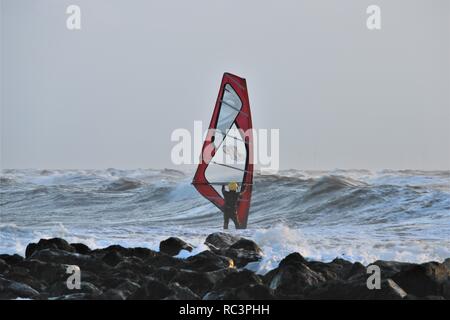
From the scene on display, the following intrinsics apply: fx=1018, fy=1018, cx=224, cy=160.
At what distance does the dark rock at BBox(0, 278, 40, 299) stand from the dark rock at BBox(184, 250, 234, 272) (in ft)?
6.51

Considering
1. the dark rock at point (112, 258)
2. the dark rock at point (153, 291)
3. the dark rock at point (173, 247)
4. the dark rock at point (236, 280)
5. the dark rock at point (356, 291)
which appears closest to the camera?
the dark rock at point (356, 291)

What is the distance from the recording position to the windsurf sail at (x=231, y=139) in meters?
18.0

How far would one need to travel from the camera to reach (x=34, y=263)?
1194cm

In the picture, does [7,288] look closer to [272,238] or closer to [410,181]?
[272,238]

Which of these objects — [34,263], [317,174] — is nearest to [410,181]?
[317,174]

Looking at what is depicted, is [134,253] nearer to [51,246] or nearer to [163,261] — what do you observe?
[163,261]

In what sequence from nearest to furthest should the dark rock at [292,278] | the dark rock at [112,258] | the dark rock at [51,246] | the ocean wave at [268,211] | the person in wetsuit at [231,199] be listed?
the dark rock at [292,278] → the dark rock at [112,258] → the dark rock at [51,246] → the ocean wave at [268,211] → the person in wetsuit at [231,199]

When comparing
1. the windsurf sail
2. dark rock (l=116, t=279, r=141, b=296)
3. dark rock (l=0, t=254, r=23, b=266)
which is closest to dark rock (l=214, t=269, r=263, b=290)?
dark rock (l=116, t=279, r=141, b=296)

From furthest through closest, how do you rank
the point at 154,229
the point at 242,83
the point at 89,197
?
the point at 89,197
the point at 154,229
the point at 242,83

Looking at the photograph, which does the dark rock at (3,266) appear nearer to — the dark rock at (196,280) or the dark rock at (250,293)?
the dark rock at (196,280)

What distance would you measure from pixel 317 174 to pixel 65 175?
779 cm

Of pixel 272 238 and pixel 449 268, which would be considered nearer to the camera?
pixel 449 268

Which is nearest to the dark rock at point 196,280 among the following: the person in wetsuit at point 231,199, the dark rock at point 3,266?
the dark rock at point 3,266

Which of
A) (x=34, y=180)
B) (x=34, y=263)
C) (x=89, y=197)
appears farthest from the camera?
(x=34, y=180)
